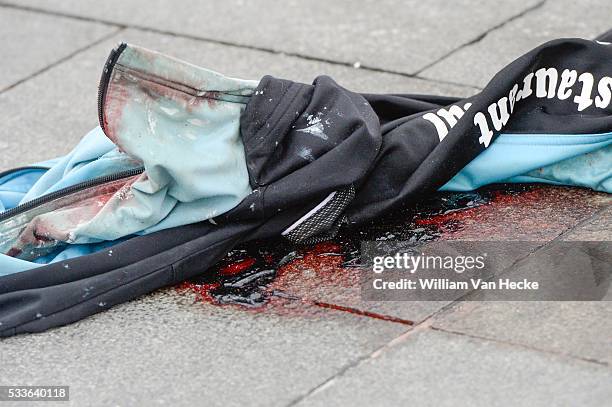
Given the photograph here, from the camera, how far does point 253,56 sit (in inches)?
189

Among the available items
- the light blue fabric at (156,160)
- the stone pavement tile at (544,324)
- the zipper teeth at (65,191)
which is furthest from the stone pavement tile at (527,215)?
the zipper teeth at (65,191)

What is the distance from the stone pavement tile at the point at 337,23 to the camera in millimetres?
4746

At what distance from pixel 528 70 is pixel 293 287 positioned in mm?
1008

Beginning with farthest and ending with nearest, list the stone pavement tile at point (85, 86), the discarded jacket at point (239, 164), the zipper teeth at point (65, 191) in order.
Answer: the stone pavement tile at point (85, 86) → the zipper teeth at point (65, 191) → the discarded jacket at point (239, 164)

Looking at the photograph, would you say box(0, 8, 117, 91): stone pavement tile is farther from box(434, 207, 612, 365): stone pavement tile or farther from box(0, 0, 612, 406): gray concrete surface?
box(434, 207, 612, 365): stone pavement tile

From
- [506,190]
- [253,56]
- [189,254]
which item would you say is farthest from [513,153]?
[253,56]

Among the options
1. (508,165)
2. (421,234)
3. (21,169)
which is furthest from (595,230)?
(21,169)

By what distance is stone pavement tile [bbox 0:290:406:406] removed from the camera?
272 centimetres

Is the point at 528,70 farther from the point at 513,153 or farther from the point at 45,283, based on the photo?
the point at 45,283

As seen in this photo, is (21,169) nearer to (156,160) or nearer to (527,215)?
(156,160)

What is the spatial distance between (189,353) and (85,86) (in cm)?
212

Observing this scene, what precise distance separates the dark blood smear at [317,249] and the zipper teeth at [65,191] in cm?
39

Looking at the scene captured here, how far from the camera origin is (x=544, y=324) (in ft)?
9.33

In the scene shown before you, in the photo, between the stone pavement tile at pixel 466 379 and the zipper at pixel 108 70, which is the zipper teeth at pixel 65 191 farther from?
the stone pavement tile at pixel 466 379
